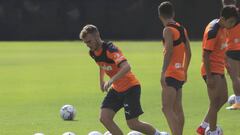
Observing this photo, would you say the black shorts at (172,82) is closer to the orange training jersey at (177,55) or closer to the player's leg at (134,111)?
the orange training jersey at (177,55)

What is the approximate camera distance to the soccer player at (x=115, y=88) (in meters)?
10.4

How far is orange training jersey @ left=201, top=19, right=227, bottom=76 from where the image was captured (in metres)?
10.9

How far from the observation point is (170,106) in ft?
35.1

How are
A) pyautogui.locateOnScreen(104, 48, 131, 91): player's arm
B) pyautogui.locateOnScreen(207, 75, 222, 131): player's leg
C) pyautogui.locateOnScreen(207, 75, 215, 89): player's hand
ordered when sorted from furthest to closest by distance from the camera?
1. pyautogui.locateOnScreen(207, 75, 222, 131): player's leg
2. pyautogui.locateOnScreen(207, 75, 215, 89): player's hand
3. pyautogui.locateOnScreen(104, 48, 131, 91): player's arm

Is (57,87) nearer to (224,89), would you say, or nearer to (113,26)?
(224,89)

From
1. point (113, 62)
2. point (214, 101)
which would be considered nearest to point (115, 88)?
point (113, 62)

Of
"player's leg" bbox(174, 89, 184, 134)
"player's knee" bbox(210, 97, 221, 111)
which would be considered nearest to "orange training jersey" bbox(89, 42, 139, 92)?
"player's leg" bbox(174, 89, 184, 134)

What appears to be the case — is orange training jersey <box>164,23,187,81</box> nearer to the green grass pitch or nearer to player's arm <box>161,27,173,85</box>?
player's arm <box>161,27,173,85</box>

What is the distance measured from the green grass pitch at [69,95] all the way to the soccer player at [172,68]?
5.35 feet

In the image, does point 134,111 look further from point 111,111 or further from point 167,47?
point 167,47

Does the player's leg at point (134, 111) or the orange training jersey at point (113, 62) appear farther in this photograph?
the player's leg at point (134, 111)

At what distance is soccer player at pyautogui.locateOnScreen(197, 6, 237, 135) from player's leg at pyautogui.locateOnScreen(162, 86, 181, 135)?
67cm

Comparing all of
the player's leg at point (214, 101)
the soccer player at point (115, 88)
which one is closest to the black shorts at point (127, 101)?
the soccer player at point (115, 88)

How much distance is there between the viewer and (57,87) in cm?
2123
